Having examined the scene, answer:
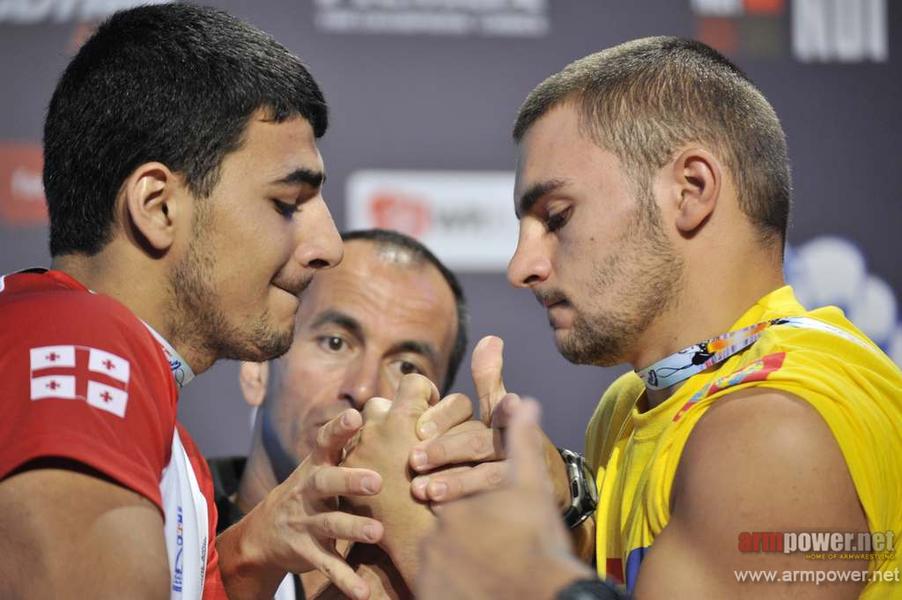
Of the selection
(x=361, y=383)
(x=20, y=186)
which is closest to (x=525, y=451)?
(x=361, y=383)

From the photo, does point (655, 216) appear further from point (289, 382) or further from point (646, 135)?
point (289, 382)

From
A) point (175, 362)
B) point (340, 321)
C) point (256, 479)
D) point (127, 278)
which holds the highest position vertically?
point (127, 278)

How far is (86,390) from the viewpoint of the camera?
1.12 metres

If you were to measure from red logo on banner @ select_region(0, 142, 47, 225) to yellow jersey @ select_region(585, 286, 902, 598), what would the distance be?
1.84 m

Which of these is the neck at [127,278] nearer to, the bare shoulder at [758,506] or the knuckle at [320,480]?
the knuckle at [320,480]

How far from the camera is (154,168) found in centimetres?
144

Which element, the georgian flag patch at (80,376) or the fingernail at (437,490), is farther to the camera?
the fingernail at (437,490)

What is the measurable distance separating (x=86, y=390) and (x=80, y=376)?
0.06ft

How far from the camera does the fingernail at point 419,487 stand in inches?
59.2

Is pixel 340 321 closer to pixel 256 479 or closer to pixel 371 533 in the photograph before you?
pixel 256 479

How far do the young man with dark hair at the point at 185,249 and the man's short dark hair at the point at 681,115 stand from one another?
0.42m

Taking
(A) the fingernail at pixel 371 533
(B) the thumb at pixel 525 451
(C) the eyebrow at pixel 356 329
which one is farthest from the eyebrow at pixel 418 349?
(B) the thumb at pixel 525 451

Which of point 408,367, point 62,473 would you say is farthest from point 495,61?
point 62,473

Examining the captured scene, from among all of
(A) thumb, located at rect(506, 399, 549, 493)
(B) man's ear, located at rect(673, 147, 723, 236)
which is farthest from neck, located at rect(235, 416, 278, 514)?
(A) thumb, located at rect(506, 399, 549, 493)
